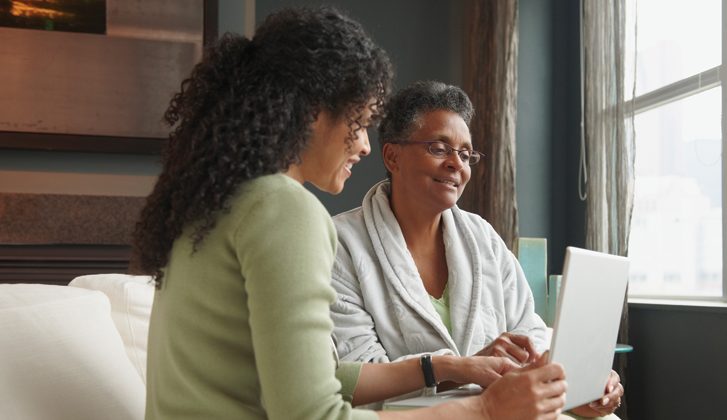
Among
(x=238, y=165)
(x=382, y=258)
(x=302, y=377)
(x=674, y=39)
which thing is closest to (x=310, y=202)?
(x=238, y=165)

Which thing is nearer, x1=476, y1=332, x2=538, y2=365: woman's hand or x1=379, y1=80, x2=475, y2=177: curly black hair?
x1=476, y1=332, x2=538, y2=365: woman's hand

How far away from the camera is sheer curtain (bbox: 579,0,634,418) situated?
11.9ft

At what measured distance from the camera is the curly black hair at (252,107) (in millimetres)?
1083

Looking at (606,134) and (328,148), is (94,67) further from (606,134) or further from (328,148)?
(328,148)

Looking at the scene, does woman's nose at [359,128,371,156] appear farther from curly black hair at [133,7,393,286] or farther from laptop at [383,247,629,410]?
laptop at [383,247,629,410]

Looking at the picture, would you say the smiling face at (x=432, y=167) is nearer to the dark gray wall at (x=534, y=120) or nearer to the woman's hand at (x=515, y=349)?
the woman's hand at (x=515, y=349)

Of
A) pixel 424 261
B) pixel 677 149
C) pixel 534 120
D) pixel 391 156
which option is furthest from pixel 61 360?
pixel 534 120

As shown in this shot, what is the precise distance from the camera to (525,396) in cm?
120

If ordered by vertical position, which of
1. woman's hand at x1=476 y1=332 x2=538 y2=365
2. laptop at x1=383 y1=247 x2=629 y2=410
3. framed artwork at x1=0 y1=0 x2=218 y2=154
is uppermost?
framed artwork at x1=0 y1=0 x2=218 y2=154

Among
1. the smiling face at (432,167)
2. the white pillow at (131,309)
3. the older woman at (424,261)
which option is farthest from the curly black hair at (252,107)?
the smiling face at (432,167)

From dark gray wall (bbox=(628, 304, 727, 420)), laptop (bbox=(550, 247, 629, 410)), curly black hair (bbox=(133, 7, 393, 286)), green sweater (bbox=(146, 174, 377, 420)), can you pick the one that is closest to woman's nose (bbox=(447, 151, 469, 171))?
laptop (bbox=(550, 247, 629, 410))

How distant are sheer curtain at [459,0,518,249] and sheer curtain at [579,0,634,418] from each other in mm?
353

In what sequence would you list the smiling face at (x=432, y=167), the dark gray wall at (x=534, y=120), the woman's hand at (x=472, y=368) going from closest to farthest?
the woman's hand at (x=472, y=368) < the smiling face at (x=432, y=167) < the dark gray wall at (x=534, y=120)

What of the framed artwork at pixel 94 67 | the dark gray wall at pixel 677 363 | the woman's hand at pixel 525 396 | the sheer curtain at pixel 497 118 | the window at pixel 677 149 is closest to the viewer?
the woman's hand at pixel 525 396
